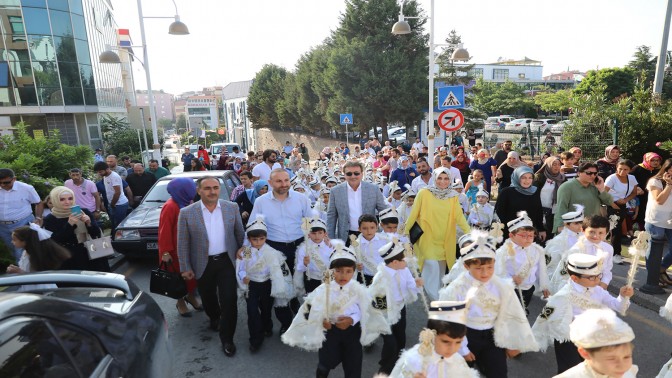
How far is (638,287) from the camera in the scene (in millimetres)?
5852

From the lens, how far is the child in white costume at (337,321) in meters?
3.57

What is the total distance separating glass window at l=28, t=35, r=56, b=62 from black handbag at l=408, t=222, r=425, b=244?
98.7 feet

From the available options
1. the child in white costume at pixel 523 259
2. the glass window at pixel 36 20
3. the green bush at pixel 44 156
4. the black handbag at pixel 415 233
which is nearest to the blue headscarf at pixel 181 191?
the black handbag at pixel 415 233

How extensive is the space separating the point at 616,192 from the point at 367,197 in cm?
448

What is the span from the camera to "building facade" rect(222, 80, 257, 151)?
67.8 meters

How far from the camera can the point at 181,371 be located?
4.33m

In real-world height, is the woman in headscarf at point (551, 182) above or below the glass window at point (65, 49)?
below

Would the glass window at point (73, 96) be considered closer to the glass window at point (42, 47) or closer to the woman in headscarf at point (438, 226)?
the glass window at point (42, 47)

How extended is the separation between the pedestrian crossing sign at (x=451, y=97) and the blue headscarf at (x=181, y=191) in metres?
7.16

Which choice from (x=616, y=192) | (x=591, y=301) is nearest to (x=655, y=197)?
(x=616, y=192)

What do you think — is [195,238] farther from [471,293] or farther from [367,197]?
[471,293]

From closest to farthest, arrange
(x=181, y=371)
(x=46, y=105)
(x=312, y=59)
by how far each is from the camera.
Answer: (x=181, y=371), (x=46, y=105), (x=312, y=59)

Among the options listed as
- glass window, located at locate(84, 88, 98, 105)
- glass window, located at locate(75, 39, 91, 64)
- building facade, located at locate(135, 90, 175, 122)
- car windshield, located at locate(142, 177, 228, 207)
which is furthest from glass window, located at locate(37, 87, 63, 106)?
building facade, located at locate(135, 90, 175, 122)

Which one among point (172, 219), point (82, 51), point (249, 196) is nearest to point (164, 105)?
point (82, 51)
